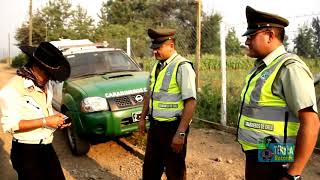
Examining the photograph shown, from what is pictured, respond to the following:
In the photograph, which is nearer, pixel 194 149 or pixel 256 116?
pixel 256 116

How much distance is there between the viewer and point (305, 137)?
190 centimetres

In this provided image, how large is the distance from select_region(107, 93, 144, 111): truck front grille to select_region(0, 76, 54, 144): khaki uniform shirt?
2244 millimetres

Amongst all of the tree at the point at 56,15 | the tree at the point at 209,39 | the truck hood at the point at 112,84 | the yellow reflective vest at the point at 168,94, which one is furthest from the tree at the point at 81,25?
the yellow reflective vest at the point at 168,94

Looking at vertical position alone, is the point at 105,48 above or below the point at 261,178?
above

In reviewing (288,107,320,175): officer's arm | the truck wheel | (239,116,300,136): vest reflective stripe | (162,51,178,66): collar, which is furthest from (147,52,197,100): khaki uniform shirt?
the truck wheel

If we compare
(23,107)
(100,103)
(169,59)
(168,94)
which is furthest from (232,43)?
(23,107)

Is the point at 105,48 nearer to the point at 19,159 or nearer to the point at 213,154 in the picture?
the point at 213,154

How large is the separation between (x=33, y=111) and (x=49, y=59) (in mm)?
448

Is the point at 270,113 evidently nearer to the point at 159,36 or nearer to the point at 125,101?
the point at 159,36

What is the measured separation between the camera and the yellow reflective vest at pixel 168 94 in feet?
10.8

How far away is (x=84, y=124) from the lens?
511 cm

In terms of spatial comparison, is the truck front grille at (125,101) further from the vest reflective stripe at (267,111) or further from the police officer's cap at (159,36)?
the vest reflective stripe at (267,111)

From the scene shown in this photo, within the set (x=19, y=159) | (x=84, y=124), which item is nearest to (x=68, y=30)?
(x=84, y=124)

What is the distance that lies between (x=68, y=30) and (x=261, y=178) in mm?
29227
